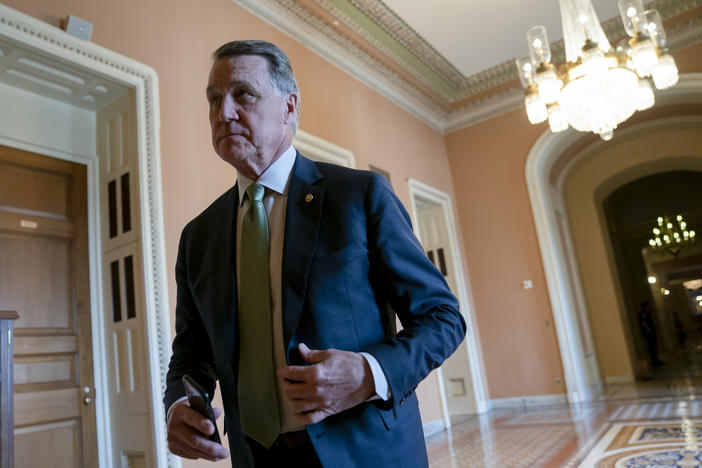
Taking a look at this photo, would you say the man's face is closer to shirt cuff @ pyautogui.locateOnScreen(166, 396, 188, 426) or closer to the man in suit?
the man in suit

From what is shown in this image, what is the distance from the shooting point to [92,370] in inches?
126

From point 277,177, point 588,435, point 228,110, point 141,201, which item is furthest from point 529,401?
point 228,110

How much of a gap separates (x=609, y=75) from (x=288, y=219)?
12.2 ft

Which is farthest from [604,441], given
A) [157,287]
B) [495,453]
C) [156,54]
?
[156,54]

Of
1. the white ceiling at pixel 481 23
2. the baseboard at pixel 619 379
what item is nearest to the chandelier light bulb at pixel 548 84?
the white ceiling at pixel 481 23

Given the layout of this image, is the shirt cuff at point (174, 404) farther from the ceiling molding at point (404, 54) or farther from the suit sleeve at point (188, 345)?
the ceiling molding at point (404, 54)

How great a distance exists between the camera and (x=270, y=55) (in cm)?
109

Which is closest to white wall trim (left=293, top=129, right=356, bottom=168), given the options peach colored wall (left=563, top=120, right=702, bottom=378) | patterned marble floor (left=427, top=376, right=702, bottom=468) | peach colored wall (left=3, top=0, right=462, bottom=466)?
peach colored wall (left=3, top=0, right=462, bottom=466)

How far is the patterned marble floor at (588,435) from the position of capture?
375 cm

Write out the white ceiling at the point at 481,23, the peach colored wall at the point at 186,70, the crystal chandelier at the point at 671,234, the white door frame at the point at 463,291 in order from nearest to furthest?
the peach colored wall at the point at 186,70 < the white ceiling at the point at 481,23 < the white door frame at the point at 463,291 < the crystal chandelier at the point at 671,234

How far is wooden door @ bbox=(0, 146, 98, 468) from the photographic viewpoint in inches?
113

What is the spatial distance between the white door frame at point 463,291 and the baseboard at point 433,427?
1039 millimetres

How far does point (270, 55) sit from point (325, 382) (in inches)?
27.5

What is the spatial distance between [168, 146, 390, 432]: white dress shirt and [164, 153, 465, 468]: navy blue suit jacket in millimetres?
20
